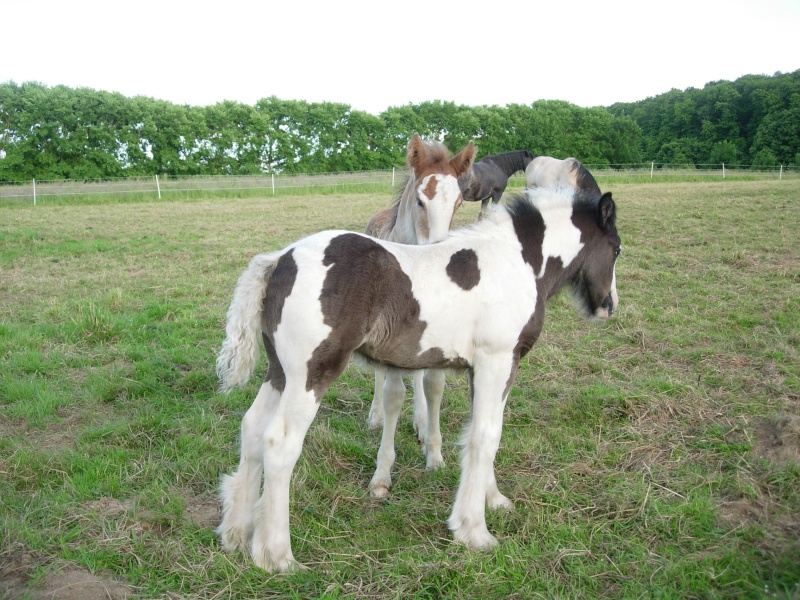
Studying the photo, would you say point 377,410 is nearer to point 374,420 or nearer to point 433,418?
point 374,420

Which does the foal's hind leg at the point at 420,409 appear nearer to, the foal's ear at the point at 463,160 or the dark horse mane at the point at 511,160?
the foal's ear at the point at 463,160

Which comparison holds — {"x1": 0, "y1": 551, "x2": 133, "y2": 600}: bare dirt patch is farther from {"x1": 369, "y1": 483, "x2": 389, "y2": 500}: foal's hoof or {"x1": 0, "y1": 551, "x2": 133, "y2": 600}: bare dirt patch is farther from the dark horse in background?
the dark horse in background

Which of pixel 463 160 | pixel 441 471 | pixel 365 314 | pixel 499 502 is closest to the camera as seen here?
pixel 365 314

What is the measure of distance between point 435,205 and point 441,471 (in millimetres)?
2057

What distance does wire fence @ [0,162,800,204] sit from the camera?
23328mm

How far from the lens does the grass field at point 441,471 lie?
2.78m

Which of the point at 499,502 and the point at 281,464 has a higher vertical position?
the point at 281,464

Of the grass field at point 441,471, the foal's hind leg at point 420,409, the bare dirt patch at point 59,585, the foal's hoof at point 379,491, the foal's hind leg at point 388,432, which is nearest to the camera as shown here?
the bare dirt patch at point 59,585

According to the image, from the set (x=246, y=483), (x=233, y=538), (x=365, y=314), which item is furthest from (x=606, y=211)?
(x=233, y=538)

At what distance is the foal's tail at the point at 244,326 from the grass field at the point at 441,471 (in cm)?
95

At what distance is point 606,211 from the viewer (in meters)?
3.70

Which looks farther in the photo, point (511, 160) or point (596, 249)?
point (511, 160)

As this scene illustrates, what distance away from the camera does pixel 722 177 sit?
29.2 metres

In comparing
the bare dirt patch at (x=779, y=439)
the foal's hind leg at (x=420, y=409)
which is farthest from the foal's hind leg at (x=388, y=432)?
the bare dirt patch at (x=779, y=439)
